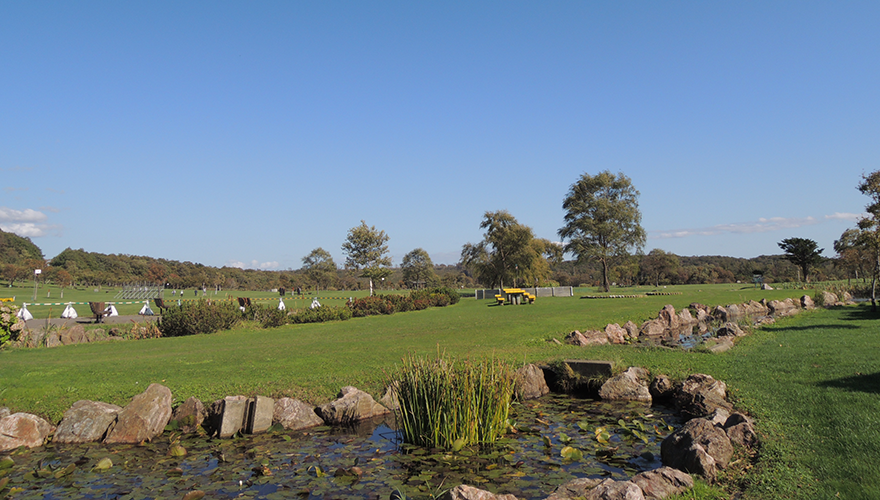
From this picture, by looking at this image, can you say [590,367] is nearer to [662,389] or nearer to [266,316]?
[662,389]

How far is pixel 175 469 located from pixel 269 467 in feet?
3.58

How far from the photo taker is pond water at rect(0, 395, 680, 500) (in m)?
5.38

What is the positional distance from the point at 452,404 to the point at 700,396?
4.20 metres

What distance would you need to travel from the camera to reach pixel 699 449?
16.5 feet

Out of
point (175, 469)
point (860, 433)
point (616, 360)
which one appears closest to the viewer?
point (860, 433)

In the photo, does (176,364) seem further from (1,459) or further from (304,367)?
(1,459)

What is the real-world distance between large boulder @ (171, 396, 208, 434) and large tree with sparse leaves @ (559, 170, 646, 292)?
146 ft

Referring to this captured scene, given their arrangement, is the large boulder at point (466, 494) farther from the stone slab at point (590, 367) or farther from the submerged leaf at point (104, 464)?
the stone slab at point (590, 367)

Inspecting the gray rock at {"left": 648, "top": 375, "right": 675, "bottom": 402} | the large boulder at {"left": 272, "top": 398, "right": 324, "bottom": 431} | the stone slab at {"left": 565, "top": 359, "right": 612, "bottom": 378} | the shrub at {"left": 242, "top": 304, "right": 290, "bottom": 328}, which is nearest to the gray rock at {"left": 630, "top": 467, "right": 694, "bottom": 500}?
the gray rock at {"left": 648, "top": 375, "right": 675, "bottom": 402}

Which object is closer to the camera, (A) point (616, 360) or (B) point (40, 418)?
(B) point (40, 418)

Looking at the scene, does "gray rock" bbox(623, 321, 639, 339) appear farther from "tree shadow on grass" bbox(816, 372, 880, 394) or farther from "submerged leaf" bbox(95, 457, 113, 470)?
"submerged leaf" bbox(95, 457, 113, 470)

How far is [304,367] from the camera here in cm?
1061

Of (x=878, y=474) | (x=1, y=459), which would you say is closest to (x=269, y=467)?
(x=1, y=459)

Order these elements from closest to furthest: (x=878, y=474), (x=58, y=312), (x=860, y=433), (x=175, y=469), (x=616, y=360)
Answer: (x=878, y=474), (x=860, y=433), (x=175, y=469), (x=616, y=360), (x=58, y=312)
